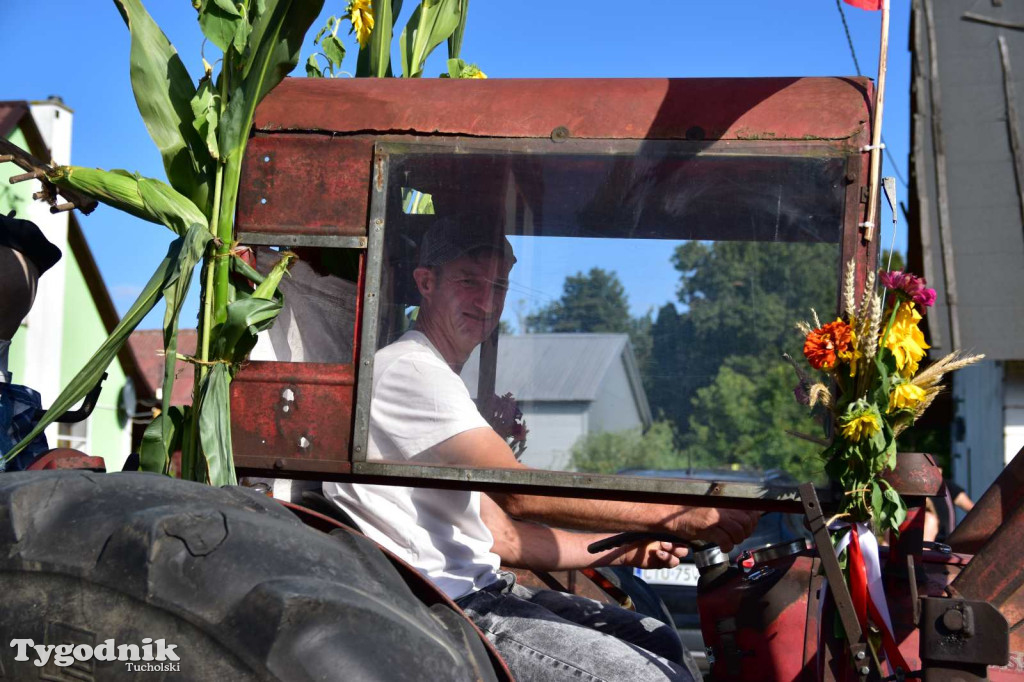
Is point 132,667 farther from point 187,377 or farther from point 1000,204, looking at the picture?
point 1000,204

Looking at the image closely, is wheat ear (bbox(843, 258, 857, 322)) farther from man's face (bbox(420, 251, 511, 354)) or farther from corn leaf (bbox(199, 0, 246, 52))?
corn leaf (bbox(199, 0, 246, 52))

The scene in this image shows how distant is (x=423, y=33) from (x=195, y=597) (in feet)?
7.28

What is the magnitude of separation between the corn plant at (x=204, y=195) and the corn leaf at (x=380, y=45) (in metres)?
0.73

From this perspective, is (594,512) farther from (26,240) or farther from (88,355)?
(88,355)

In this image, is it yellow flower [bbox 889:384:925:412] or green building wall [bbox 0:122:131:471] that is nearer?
yellow flower [bbox 889:384:925:412]

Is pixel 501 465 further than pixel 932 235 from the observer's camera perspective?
No

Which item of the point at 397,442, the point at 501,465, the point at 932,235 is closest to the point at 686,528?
the point at 501,465

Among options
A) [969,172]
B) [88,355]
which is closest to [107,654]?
[969,172]

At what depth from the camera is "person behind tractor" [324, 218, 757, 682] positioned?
88.9 inches

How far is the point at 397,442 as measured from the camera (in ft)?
7.35

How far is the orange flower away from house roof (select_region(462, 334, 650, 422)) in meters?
0.48

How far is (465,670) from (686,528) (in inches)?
36.5

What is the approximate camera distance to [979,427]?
1276cm

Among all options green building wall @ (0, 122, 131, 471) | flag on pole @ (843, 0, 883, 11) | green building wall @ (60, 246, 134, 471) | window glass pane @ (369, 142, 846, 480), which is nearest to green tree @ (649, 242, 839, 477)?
window glass pane @ (369, 142, 846, 480)
